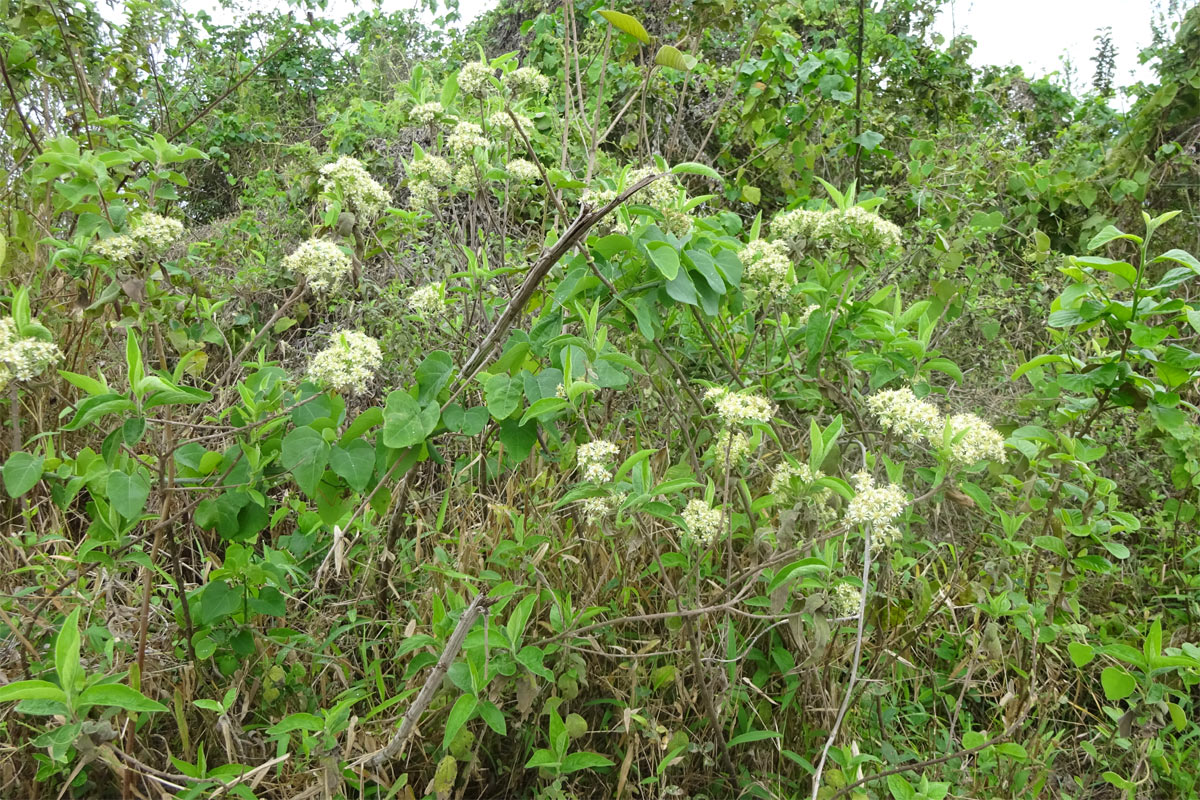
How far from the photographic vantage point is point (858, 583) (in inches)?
66.2

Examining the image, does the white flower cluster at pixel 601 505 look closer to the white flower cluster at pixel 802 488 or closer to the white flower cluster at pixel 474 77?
the white flower cluster at pixel 802 488

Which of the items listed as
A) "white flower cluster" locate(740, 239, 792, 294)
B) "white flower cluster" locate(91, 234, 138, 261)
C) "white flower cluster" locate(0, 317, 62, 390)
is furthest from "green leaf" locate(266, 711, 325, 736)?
"white flower cluster" locate(740, 239, 792, 294)

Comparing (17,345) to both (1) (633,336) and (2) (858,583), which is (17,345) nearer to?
(1) (633,336)

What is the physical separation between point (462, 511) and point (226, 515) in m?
0.88

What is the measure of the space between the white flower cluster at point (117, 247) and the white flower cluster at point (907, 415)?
1673 millimetres

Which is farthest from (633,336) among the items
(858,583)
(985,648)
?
(985,648)

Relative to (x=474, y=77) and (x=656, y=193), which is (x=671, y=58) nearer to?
(x=656, y=193)

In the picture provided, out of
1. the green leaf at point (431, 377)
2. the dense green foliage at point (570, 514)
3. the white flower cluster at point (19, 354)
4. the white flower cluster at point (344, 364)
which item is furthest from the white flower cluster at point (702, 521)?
the white flower cluster at point (19, 354)

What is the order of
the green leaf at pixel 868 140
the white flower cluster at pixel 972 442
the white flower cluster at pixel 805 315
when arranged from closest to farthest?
1. the white flower cluster at pixel 972 442
2. the white flower cluster at pixel 805 315
3. the green leaf at pixel 868 140

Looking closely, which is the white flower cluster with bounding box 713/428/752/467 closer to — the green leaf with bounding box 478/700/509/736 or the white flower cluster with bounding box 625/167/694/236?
the white flower cluster with bounding box 625/167/694/236

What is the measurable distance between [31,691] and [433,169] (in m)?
1.58

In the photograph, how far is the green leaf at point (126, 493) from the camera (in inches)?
56.2

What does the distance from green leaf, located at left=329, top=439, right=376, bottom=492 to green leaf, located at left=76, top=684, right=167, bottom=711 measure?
0.49 metres

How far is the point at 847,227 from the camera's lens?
196 centimetres
